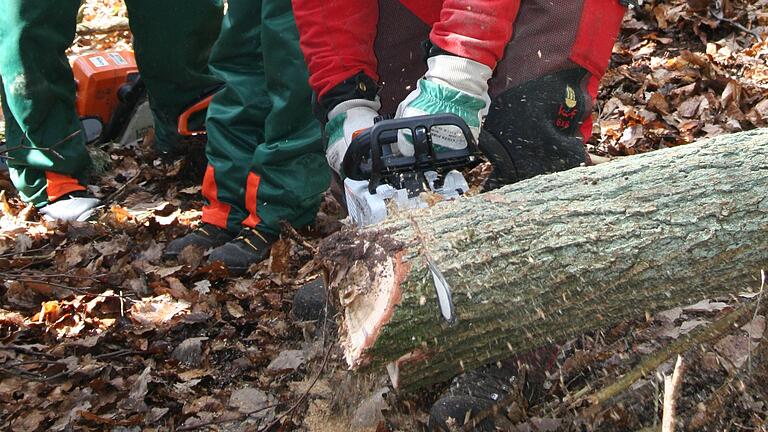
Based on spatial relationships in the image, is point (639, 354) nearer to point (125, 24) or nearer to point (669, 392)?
point (669, 392)

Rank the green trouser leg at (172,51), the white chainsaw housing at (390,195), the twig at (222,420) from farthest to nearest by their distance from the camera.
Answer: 1. the green trouser leg at (172,51)
2. the twig at (222,420)
3. the white chainsaw housing at (390,195)

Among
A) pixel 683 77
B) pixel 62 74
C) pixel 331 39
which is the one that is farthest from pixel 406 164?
pixel 683 77

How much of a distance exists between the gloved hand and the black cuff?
440 millimetres

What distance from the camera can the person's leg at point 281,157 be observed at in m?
2.90

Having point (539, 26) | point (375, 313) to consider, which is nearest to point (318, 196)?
point (539, 26)

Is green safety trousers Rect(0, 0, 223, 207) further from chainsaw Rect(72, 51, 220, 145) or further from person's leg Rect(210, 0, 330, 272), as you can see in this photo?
person's leg Rect(210, 0, 330, 272)

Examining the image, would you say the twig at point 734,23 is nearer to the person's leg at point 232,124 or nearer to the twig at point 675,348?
the person's leg at point 232,124

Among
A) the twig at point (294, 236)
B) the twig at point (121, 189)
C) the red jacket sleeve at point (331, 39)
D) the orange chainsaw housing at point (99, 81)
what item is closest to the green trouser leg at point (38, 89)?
the twig at point (121, 189)

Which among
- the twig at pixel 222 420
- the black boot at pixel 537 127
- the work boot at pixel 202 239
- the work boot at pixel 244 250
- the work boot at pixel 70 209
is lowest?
the work boot at pixel 70 209

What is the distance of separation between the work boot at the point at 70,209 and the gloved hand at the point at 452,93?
2287 millimetres

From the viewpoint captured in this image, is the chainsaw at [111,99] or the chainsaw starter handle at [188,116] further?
the chainsaw at [111,99]

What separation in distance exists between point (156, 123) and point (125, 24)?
2.88m

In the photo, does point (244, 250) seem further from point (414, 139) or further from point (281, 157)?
point (414, 139)

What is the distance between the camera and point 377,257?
61.3 inches
